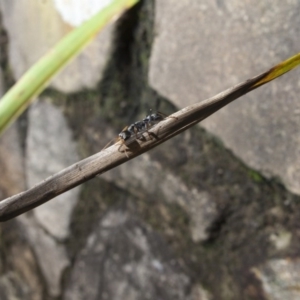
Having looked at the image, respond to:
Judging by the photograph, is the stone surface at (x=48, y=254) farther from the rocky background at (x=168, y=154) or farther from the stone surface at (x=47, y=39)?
the stone surface at (x=47, y=39)

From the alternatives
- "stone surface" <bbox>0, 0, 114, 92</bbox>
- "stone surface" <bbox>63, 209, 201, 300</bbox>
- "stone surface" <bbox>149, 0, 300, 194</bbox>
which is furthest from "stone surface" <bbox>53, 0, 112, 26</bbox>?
"stone surface" <bbox>63, 209, 201, 300</bbox>

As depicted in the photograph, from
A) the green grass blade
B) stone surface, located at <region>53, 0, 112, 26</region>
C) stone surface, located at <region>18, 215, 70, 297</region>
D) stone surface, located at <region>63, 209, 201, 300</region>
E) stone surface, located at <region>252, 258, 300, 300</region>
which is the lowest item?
stone surface, located at <region>252, 258, 300, 300</region>

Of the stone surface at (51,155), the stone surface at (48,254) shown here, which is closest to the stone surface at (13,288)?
the stone surface at (48,254)

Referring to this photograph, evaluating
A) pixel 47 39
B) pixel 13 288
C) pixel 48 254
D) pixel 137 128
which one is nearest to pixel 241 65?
pixel 137 128

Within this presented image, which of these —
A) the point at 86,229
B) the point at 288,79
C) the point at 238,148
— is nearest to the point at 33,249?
the point at 86,229

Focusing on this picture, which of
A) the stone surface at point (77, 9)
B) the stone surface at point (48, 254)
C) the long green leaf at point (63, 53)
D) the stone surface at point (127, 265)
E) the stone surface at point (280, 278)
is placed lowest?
the stone surface at point (280, 278)

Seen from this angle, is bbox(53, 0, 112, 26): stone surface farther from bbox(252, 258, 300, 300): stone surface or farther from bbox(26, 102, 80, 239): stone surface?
bbox(252, 258, 300, 300): stone surface
